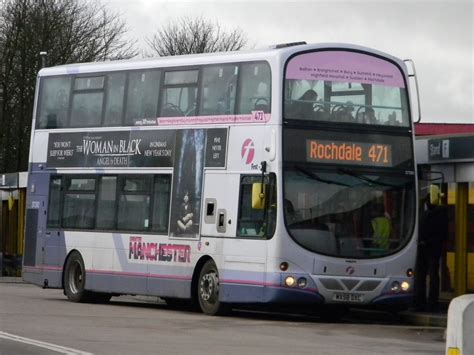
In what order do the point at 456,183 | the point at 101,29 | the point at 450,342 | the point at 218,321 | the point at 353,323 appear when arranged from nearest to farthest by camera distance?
the point at 450,342 → the point at 218,321 → the point at 353,323 → the point at 456,183 → the point at 101,29

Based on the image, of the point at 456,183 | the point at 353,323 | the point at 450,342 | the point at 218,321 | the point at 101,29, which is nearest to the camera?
the point at 450,342

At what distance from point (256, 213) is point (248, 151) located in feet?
3.29

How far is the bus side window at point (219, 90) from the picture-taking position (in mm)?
20844

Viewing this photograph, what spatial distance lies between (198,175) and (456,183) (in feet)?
16.2

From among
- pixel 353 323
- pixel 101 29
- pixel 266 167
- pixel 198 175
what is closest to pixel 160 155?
pixel 198 175

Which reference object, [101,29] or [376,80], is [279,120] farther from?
[101,29]

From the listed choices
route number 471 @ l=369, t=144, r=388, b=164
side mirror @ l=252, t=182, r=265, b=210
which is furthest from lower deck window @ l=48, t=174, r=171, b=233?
route number 471 @ l=369, t=144, r=388, b=164

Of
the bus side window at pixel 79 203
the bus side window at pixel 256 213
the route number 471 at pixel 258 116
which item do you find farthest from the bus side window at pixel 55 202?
the route number 471 at pixel 258 116

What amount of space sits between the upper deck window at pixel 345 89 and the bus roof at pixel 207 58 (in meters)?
0.15

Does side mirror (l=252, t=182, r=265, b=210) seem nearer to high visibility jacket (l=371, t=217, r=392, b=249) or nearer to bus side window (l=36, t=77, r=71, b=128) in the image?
high visibility jacket (l=371, t=217, r=392, b=249)

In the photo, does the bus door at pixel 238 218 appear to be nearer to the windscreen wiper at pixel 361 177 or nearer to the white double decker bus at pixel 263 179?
the white double decker bus at pixel 263 179

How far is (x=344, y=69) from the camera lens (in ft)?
67.2

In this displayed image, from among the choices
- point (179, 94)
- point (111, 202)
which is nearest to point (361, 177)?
point (179, 94)

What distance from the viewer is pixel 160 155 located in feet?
73.2
